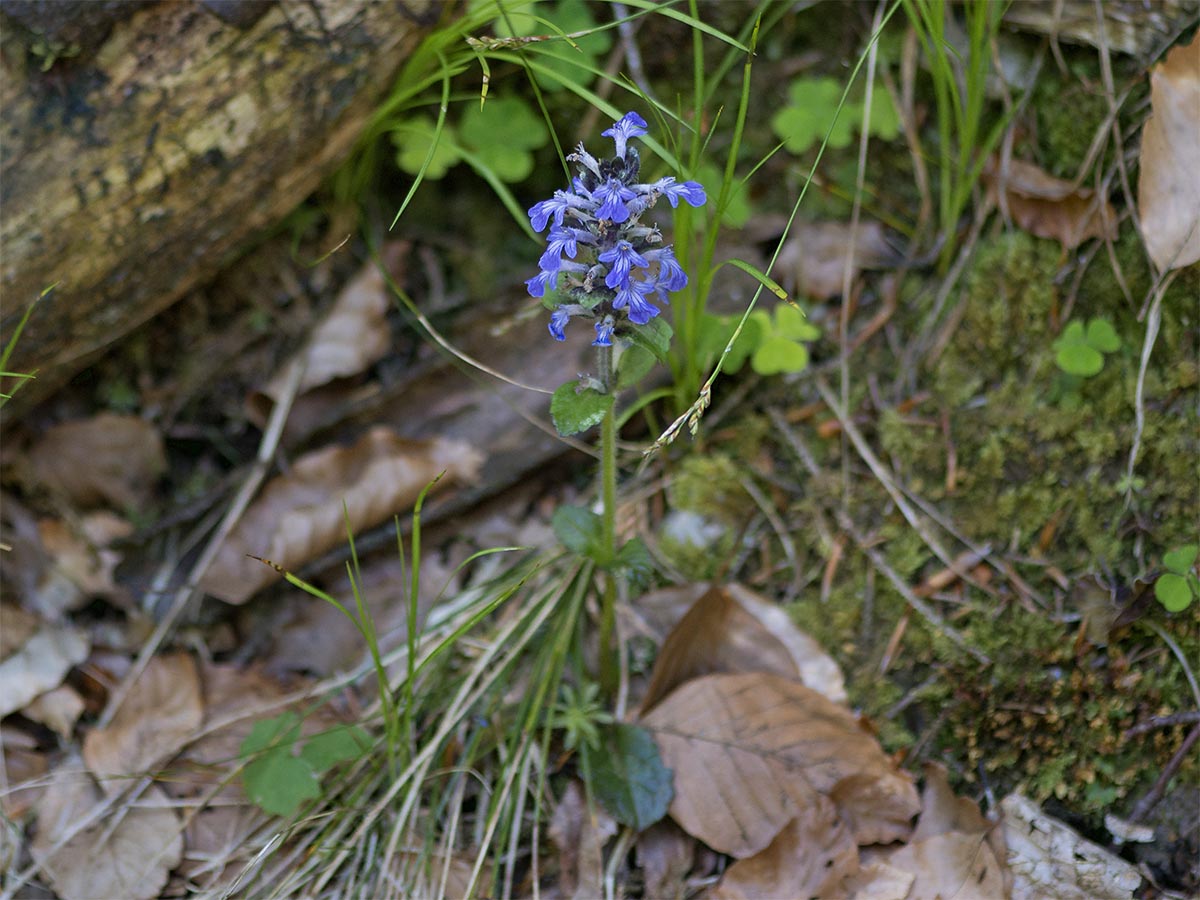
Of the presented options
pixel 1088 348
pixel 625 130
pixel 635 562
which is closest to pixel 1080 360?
pixel 1088 348

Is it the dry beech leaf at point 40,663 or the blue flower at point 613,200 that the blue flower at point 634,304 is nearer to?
the blue flower at point 613,200

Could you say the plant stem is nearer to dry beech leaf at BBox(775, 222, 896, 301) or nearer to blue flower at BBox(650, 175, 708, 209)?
blue flower at BBox(650, 175, 708, 209)

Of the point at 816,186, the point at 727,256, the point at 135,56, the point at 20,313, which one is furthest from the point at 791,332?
the point at 20,313

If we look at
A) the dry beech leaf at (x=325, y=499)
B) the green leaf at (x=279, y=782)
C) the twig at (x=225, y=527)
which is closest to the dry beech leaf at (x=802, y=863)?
the green leaf at (x=279, y=782)

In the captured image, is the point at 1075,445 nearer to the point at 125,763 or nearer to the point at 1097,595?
the point at 1097,595

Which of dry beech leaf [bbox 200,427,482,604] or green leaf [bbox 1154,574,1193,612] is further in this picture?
dry beech leaf [bbox 200,427,482,604]

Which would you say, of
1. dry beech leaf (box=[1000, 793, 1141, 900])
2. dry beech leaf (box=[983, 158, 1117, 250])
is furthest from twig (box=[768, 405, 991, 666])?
dry beech leaf (box=[983, 158, 1117, 250])

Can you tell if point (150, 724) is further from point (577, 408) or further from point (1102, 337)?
point (1102, 337)
